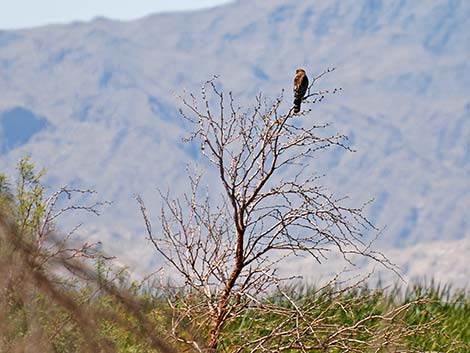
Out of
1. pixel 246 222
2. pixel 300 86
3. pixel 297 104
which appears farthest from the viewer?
pixel 300 86

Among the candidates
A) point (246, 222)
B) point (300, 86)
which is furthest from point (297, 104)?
point (300, 86)

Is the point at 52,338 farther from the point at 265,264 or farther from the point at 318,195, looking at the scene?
the point at 265,264

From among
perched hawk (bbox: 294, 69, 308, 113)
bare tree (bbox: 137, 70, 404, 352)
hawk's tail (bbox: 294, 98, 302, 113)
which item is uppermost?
perched hawk (bbox: 294, 69, 308, 113)

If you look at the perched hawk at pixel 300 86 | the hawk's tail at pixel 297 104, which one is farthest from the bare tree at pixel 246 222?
the perched hawk at pixel 300 86

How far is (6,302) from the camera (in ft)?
3.90

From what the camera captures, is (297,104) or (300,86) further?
(300,86)

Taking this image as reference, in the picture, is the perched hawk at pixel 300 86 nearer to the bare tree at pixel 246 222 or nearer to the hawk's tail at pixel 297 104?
the hawk's tail at pixel 297 104

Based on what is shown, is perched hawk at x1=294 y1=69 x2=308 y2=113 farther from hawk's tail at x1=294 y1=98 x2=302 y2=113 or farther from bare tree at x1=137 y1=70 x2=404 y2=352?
bare tree at x1=137 y1=70 x2=404 y2=352

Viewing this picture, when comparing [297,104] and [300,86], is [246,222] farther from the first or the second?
[300,86]

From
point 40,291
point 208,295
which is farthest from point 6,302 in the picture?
point 208,295

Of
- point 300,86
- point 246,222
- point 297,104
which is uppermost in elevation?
point 300,86

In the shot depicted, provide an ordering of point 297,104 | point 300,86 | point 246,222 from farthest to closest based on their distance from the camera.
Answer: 1. point 300,86
2. point 297,104
3. point 246,222

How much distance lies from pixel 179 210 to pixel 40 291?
451 centimetres

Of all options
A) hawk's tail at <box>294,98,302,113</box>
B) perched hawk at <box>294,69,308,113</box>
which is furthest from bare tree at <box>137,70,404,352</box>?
perched hawk at <box>294,69,308,113</box>
